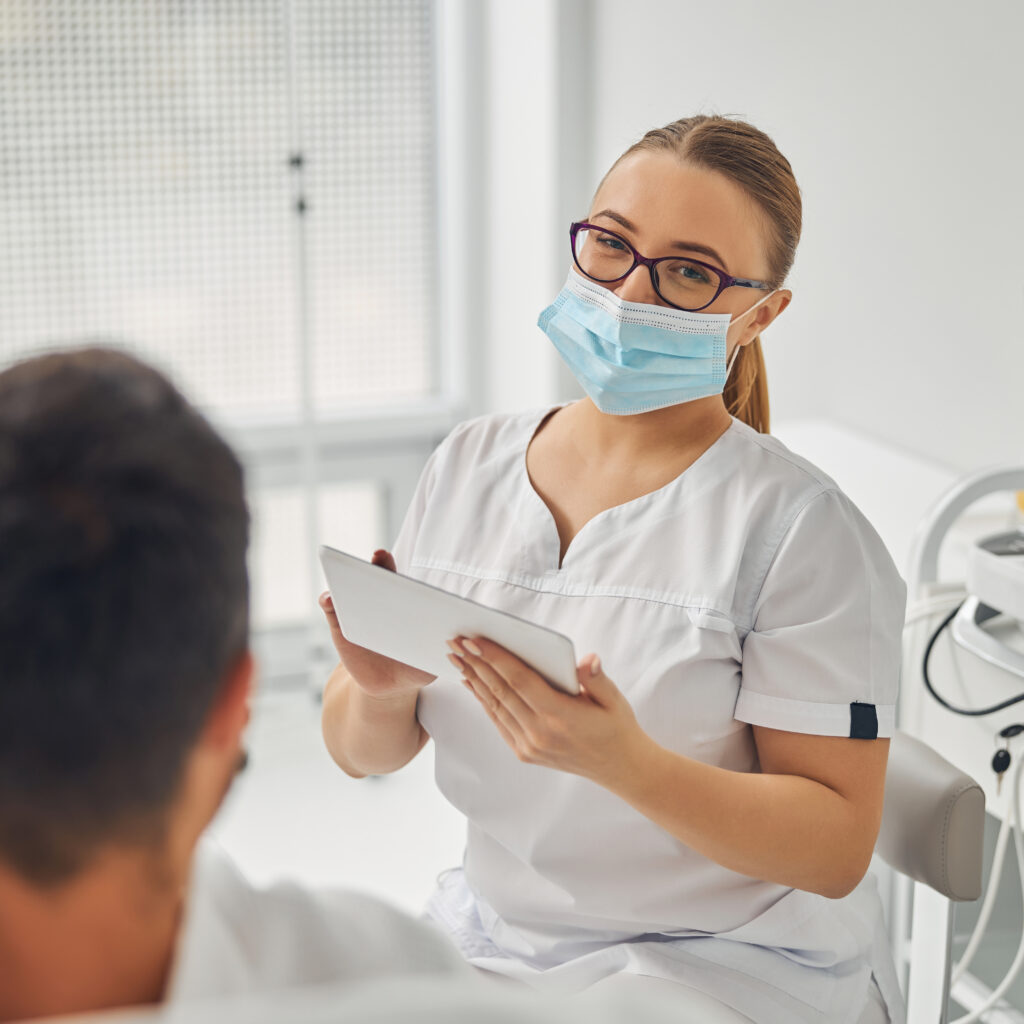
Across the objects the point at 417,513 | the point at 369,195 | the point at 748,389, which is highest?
the point at 369,195

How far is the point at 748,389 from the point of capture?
138 centimetres

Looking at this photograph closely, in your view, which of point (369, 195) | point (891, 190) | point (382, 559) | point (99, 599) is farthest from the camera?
point (369, 195)

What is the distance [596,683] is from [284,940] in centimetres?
39

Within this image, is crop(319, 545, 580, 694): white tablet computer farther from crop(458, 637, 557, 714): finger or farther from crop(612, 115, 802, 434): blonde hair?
crop(612, 115, 802, 434): blonde hair

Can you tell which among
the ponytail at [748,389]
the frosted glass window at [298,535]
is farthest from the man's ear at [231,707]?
the frosted glass window at [298,535]

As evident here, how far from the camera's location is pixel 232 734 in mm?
607

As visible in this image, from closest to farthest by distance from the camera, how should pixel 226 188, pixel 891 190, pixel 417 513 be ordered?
1. pixel 417 513
2. pixel 891 190
3. pixel 226 188

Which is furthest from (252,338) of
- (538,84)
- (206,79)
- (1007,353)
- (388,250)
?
(1007,353)

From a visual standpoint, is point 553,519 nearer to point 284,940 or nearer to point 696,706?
point 696,706

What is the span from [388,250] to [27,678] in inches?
110

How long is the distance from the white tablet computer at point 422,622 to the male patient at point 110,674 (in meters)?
0.32

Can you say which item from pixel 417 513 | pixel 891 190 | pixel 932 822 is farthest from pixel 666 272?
pixel 891 190

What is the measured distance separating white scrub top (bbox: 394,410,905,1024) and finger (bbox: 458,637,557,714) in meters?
0.19

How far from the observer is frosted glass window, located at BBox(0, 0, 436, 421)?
2.80 m
